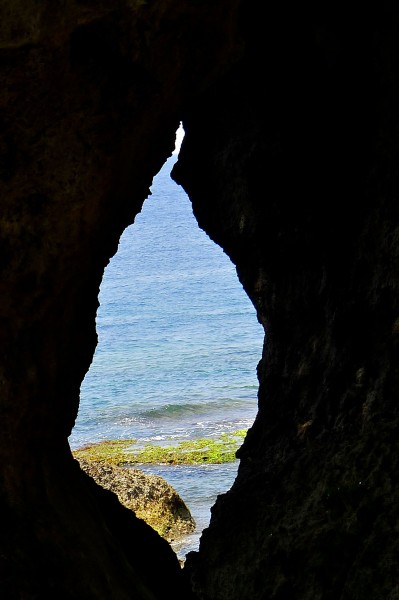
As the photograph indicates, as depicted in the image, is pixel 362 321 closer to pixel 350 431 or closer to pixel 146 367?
pixel 350 431

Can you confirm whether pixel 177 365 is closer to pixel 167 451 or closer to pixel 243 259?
pixel 167 451

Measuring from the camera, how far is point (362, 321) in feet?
22.8

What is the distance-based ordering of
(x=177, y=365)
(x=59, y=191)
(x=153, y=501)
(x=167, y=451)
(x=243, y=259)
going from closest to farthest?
(x=59, y=191)
(x=243, y=259)
(x=153, y=501)
(x=167, y=451)
(x=177, y=365)

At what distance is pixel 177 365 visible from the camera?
3291 centimetres

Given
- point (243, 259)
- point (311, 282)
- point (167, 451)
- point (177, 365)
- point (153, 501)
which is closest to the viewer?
point (311, 282)

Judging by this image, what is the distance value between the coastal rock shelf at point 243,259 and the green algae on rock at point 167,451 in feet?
33.6

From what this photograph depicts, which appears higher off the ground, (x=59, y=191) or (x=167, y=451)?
(x=59, y=191)

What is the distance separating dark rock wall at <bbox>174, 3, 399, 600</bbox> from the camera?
20.4ft

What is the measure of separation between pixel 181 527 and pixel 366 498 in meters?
8.19

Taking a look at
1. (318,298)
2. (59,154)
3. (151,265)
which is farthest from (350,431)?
(151,265)

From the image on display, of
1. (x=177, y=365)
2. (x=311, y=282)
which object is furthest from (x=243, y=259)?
(x=177, y=365)

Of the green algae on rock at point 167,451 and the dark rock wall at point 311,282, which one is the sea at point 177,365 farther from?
the dark rock wall at point 311,282

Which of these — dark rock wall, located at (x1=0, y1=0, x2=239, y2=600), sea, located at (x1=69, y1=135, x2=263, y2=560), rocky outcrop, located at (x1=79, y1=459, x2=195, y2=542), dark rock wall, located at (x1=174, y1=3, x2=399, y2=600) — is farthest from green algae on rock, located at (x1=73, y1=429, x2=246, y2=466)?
dark rock wall, located at (x1=0, y1=0, x2=239, y2=600)

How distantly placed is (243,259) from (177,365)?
2397cm
